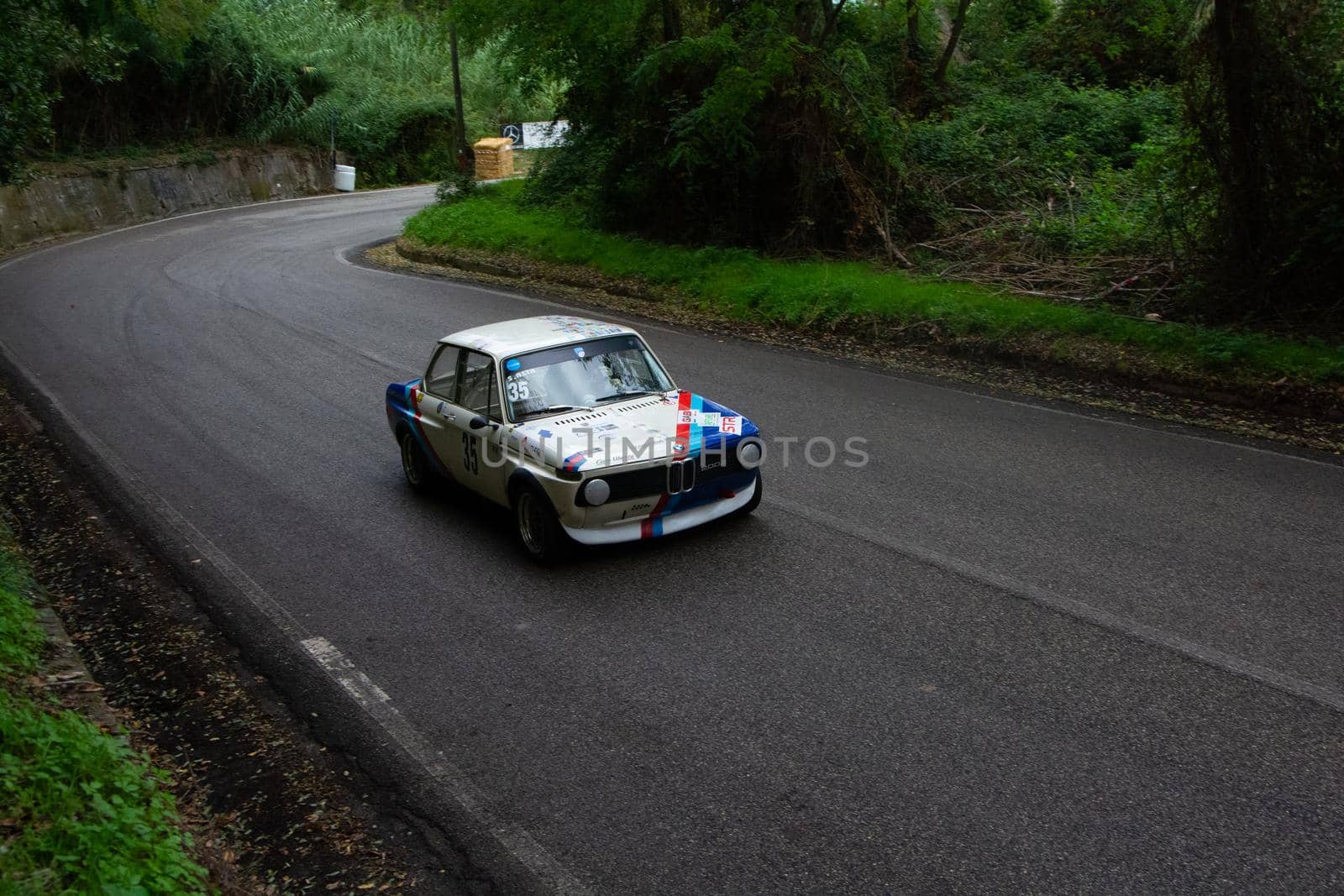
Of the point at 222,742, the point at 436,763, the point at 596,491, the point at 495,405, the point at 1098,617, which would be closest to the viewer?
the point at 436,763

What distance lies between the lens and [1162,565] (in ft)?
21.9

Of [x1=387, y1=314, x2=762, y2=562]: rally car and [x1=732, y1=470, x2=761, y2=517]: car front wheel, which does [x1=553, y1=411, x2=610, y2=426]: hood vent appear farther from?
[x1=732, y1=470, x2=761, y2=517]: car front wheel

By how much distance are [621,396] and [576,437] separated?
0.77 m

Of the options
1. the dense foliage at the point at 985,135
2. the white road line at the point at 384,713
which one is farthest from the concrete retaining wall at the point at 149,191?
the white road line at the point at 384,713

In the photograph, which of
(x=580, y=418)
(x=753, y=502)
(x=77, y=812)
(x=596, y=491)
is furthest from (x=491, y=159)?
(x=77, y=812)

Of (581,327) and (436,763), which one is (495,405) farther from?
(436,763)

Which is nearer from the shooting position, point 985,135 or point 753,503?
point 753,503

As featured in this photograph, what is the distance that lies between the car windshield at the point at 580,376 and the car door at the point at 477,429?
0.17 m

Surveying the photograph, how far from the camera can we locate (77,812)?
13.0 feet

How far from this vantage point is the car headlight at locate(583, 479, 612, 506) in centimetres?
691

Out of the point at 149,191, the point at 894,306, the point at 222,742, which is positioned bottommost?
the point at 222,742

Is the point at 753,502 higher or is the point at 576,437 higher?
the point at 576,437

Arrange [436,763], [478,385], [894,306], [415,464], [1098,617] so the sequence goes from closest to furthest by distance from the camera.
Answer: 1. [436,763]
2. [1098,617]
3. [478,385]
4. [415,464]
5. [894,306]

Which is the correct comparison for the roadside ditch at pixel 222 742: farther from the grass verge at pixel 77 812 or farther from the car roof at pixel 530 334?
the car roof at pixel 530 334
